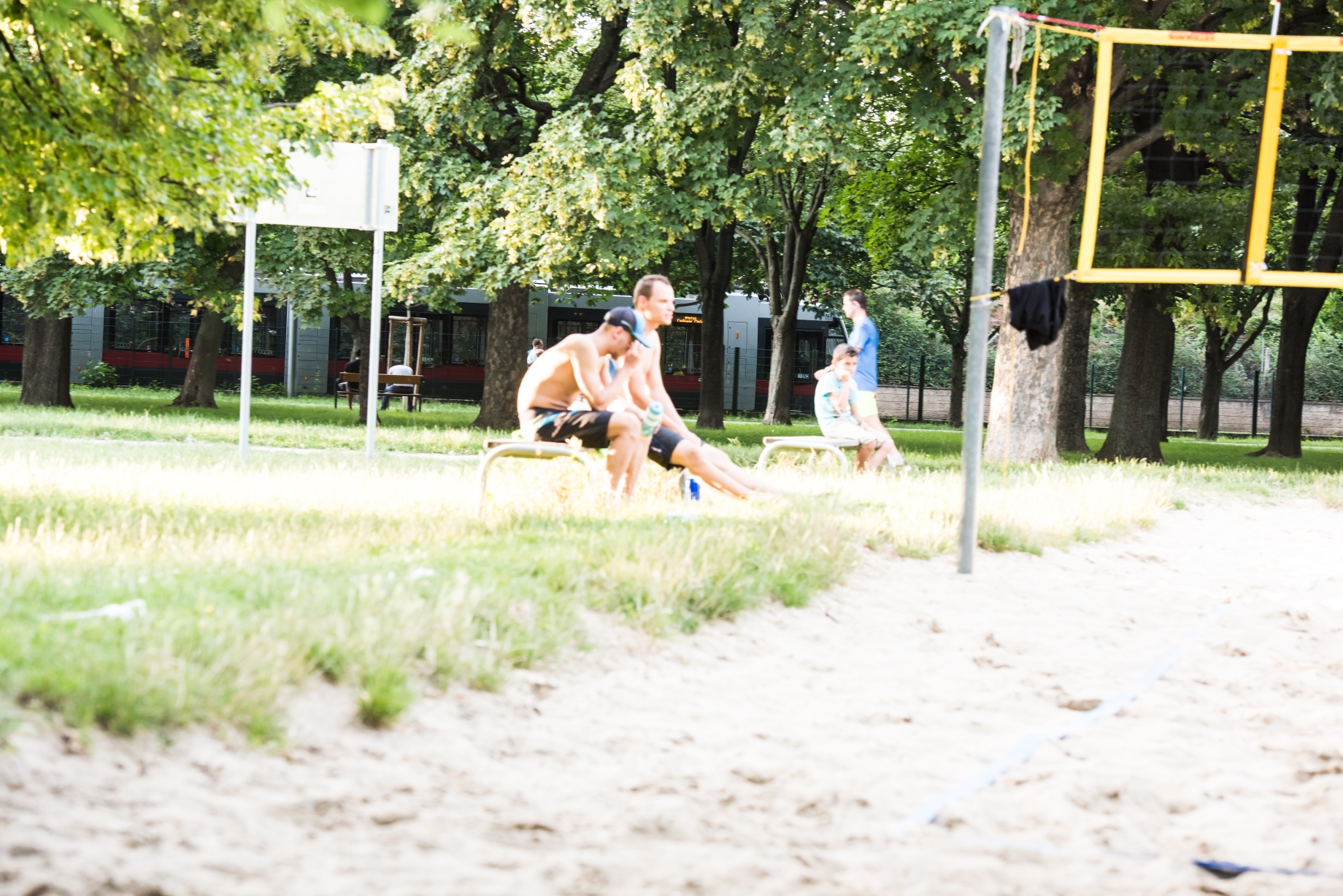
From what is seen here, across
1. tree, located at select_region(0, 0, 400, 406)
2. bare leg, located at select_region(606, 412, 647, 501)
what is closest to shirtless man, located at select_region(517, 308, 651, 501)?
bare leg, located at select_region(606, 412, 647, 501)

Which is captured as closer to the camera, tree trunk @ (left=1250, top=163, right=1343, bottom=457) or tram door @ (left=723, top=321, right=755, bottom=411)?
tree trunk @ (left=1250, top=163, right=1343, bottom=457)

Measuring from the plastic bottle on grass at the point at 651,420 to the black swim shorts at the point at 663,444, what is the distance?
0.32 meters

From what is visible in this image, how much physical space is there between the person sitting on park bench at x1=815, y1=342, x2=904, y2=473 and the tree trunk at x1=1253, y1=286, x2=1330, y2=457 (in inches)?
564

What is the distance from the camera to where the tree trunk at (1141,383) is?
20.5m

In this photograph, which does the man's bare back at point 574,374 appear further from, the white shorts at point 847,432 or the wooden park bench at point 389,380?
the wooden park bench at point 389,380

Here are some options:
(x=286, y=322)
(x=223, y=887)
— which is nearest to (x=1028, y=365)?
(x=223, y=887)

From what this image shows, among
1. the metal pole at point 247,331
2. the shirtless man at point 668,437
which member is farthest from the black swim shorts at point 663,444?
the metal pole at point 247,331

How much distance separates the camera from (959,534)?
26.1ft

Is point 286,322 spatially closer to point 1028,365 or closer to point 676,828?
point 1028,365

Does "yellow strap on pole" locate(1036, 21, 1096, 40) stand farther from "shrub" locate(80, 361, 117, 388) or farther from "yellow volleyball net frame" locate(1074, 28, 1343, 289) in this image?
"shrub" locate(80, 361, 117, 388)

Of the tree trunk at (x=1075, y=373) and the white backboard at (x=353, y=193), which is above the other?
the white backboard at (x=353, y=193)

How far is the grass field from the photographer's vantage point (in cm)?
404

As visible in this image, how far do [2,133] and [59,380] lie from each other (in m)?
18.5

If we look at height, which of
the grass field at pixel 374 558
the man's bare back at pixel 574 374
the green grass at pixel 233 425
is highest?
the man's bare back at pixel 574 374
